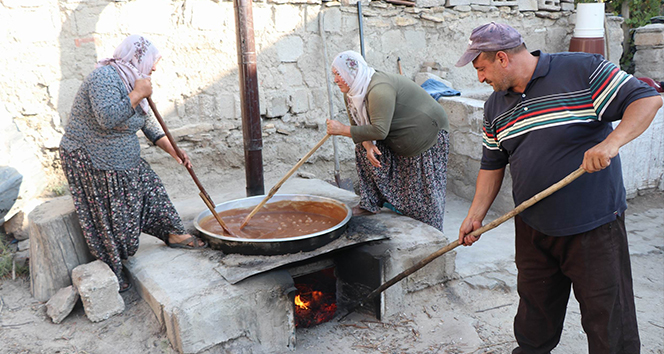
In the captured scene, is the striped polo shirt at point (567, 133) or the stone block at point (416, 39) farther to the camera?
the stone block at point (416, 39)

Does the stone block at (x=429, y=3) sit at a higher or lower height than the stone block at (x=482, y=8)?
higher

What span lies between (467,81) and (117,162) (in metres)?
5.16

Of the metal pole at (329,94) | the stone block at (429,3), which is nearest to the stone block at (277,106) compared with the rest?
the metal pole at (329,94)

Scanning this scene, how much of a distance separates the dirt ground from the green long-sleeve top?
111 cm

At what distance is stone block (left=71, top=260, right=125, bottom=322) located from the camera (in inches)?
121

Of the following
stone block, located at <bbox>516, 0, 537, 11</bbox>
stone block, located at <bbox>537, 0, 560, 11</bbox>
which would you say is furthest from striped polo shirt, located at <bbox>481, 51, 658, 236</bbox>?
stone block, located at <bbox>537, 0, 560, 11</bbox>

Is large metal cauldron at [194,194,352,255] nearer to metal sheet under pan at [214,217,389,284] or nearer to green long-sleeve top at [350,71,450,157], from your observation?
metal sheet under pan at [214,217,389,284]

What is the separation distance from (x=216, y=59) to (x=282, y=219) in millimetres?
2185

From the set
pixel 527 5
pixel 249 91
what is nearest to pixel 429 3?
pixel 527 5

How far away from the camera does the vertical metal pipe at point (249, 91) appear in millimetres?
4164

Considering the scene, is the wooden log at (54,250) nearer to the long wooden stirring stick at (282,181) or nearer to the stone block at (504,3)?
the long wooden stirring stick at (282,181)

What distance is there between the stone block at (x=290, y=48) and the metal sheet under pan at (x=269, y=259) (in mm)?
2706

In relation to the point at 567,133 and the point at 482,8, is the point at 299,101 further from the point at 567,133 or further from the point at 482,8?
the point at 567,133

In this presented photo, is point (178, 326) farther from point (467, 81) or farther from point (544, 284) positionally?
point (467, 81)
